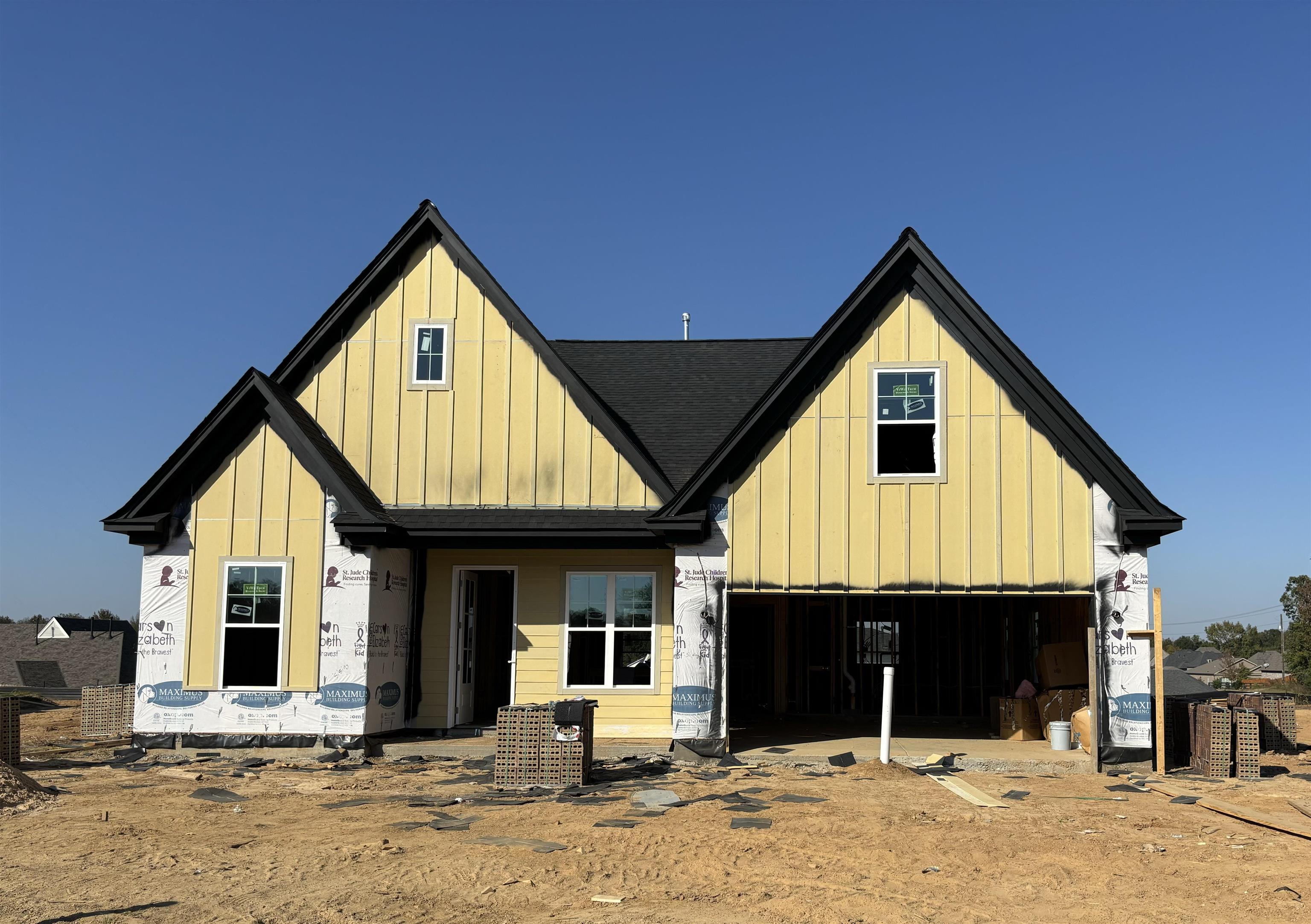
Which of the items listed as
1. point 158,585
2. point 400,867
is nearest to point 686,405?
point 158,585

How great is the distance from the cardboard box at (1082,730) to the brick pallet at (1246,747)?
68.9 inches

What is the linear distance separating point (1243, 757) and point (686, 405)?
32.8 feet

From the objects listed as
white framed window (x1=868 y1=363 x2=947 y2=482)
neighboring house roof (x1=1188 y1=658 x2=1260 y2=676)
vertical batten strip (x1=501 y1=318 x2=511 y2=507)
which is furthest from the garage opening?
neighboring house roof (x1=1188 y1=658 x2=1260 y2=676)

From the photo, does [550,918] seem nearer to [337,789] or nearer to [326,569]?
[337,789]

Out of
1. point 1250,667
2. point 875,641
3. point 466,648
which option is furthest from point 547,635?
point 1250,667

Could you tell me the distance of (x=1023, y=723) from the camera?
16969 mm

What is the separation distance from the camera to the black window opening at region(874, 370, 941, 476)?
48.5 ft

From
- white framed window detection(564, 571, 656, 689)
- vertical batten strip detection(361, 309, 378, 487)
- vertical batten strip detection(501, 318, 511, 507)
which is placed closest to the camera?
white framed window detection(564, 571, 656, 689)

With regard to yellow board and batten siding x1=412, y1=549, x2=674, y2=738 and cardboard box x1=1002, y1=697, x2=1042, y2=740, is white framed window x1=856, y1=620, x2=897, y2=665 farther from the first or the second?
yellow board and batten siding x1=412, y1=549, x2=674, y2=738

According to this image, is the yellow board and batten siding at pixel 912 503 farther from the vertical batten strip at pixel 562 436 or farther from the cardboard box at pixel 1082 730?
the vertical batten strip at pixel 562 436

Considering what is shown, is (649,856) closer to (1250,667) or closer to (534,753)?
(534,753)

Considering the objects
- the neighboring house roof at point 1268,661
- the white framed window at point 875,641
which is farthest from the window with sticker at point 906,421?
the neighboring house roof at point 1268,661

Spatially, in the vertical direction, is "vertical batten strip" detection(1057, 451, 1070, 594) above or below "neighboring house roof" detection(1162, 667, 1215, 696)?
above

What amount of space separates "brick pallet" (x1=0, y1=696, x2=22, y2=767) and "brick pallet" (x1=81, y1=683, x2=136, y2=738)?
417cm
